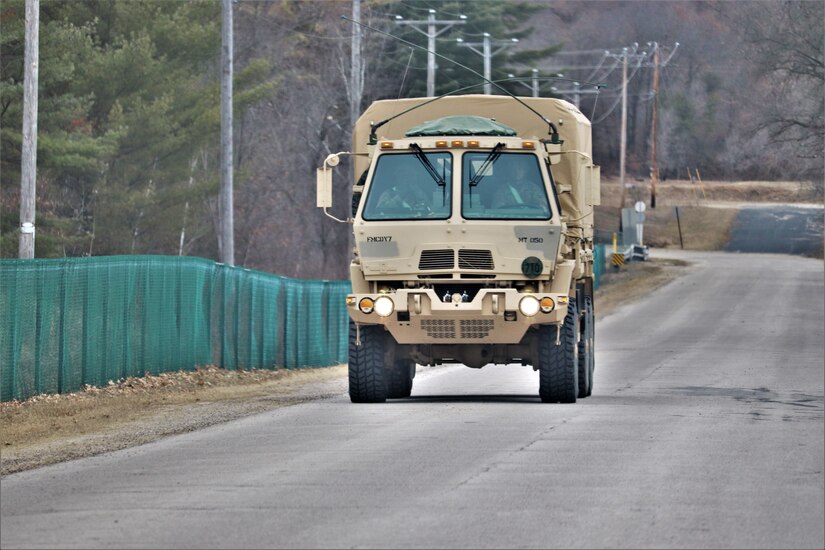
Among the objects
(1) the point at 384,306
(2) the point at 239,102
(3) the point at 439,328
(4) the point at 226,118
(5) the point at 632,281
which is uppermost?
(2) the point at 239,102

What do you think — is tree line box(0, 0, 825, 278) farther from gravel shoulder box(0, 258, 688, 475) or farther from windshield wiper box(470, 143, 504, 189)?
windshield wiper box(470, 143, 504, 189)

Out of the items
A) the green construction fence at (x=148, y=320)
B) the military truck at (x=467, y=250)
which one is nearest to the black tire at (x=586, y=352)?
the military truck at (x=467, y=250)

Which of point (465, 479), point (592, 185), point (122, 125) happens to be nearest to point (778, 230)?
point (122, 125)

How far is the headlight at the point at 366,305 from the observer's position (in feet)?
59.3

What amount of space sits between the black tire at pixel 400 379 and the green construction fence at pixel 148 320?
4.71m

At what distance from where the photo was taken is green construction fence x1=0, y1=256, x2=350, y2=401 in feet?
67.2

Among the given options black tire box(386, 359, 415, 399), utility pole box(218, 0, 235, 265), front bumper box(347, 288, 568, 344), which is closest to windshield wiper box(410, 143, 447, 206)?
front bumper box(347, 288, 568, 344)

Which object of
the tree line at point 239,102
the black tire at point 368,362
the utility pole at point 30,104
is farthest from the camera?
the tree line at point 239,102

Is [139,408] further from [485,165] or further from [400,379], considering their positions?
[485,165]

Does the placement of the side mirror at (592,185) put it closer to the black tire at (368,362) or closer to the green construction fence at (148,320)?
the black tire at (368,362)

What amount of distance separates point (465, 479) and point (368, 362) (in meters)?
6.85

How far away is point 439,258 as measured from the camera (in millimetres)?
17984

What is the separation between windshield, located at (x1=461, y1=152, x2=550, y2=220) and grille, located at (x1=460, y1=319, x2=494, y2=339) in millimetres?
1209

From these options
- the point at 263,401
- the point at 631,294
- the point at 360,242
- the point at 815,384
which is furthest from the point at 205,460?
the point at 631,294
